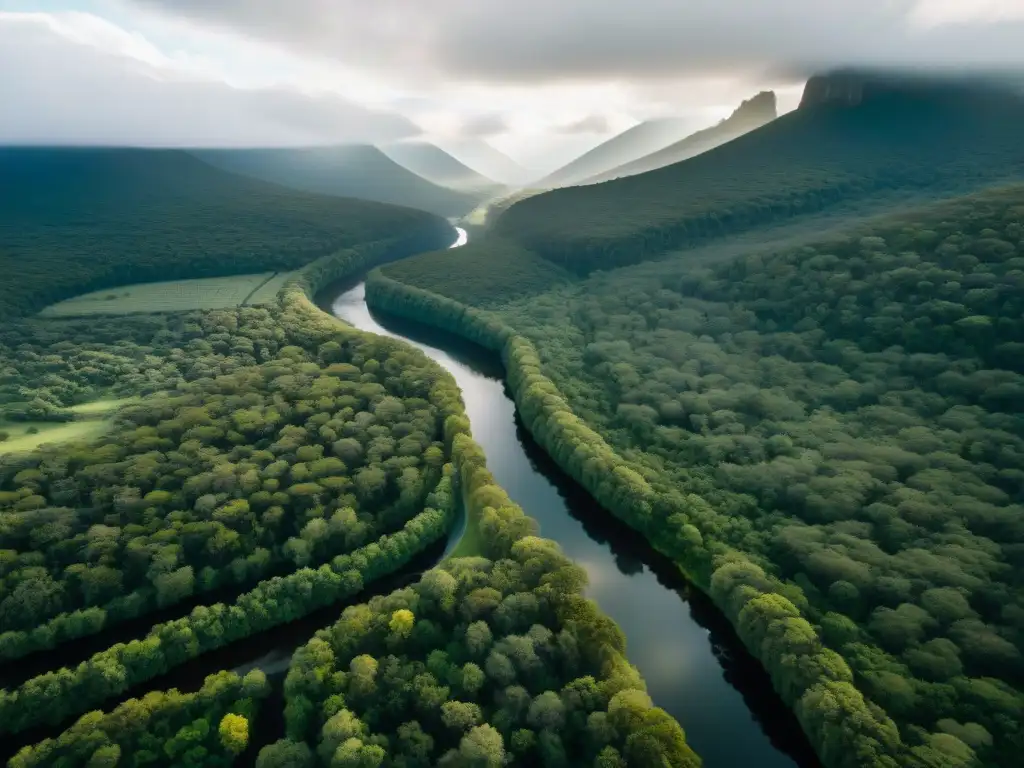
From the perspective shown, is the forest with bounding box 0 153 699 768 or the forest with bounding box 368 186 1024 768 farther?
the forest with bounding box 368 186 1024 768

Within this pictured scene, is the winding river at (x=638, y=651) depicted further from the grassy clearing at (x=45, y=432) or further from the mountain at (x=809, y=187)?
the mountain at (x=809, y=187)

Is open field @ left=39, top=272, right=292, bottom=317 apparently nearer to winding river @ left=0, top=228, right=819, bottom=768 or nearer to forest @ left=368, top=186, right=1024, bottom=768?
forest @ left=368, top=186, right=1024, bottom=768

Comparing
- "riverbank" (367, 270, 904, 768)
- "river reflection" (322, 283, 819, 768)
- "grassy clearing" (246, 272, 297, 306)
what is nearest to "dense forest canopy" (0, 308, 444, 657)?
"river reflection" (322, 283, 819, 768)

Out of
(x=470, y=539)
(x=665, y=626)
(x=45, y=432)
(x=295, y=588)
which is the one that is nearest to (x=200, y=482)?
(x=295, y=588)

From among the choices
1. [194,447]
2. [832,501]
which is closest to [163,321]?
[194,447]

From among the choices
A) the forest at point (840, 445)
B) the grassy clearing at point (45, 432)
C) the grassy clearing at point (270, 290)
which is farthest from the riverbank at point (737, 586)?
the grassy clearing at point (270, 290)

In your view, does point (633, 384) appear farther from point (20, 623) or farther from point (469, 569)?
point (20, 623)
